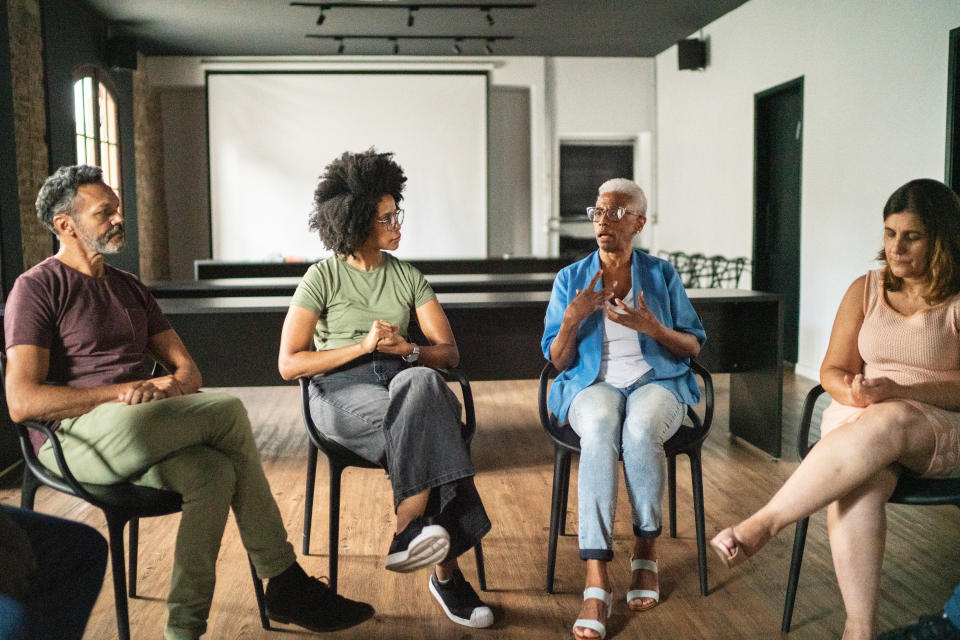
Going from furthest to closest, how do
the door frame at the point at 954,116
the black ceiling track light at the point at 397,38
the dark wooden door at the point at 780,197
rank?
the black ceiling track light at the point at 397,38, the dark wooden door at the point at 780,197, the door frame at the point at 954,116

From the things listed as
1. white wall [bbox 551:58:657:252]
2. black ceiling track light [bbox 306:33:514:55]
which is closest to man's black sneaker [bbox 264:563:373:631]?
black ceiling track light [bbox 306:33:514:55]

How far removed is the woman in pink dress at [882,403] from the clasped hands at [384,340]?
95 cm

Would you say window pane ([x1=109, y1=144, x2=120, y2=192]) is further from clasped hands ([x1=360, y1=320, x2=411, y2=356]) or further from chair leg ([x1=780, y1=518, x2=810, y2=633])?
chair leg ([x1=780, y1=518, x2=810, y2=633])

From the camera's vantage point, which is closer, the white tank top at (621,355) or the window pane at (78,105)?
the white tank top at (621,355)

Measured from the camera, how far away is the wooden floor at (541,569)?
210 centimetres

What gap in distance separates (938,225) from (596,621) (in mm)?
1251

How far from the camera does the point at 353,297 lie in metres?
2.38

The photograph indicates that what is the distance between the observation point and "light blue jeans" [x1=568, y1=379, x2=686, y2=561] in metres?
2.09

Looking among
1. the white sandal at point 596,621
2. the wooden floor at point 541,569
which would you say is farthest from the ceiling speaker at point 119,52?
the white sandal at point 596,621

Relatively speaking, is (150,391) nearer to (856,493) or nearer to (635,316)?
(635,316)

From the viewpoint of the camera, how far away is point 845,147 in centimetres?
520

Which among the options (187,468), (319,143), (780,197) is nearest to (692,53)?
(780,197)

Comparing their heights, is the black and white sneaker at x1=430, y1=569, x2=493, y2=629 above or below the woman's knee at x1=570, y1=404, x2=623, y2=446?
below

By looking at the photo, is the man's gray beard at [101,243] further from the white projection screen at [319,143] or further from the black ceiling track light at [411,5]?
the white projection screen at [319,143]
